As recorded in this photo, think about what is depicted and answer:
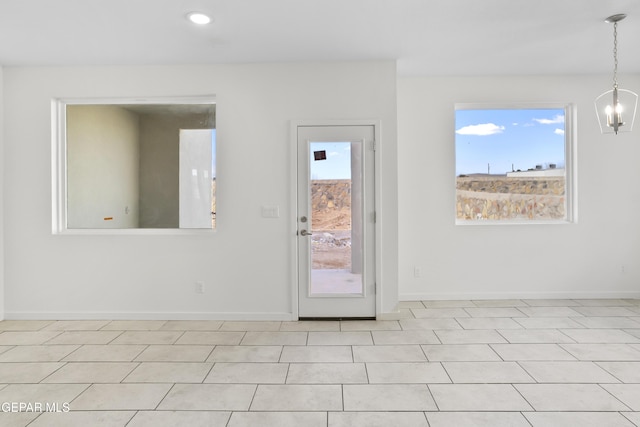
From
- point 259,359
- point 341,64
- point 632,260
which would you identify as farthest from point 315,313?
point 632,260

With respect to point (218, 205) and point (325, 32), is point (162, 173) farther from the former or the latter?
point (325, 32)

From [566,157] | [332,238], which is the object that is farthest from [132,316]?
[566,157]

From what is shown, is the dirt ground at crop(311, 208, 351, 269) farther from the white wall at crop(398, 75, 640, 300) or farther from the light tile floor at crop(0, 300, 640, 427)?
the white wall at crop(398, 75, 640, 300)

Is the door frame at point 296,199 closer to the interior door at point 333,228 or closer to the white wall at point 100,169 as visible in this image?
the interior door at point 333,228

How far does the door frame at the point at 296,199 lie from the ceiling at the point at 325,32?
2.08ft

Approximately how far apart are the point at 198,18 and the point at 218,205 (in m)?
1.76

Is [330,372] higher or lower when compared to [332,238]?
lower

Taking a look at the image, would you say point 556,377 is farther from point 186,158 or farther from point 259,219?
point 186,158

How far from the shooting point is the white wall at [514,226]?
4676 millimetres

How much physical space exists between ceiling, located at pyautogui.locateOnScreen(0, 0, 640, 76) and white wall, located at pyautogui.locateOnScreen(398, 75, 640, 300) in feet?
1.36

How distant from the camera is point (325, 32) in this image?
3324 millimetres

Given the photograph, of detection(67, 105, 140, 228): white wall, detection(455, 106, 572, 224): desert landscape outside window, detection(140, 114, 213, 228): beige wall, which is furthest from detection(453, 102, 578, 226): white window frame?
detection(67, 105, 140, 228): white wall

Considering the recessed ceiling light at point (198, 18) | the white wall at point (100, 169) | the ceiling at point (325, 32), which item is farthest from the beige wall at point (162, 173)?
the recessed ceiling light at point (198, 18)

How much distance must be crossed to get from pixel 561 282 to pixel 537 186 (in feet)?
3.87
